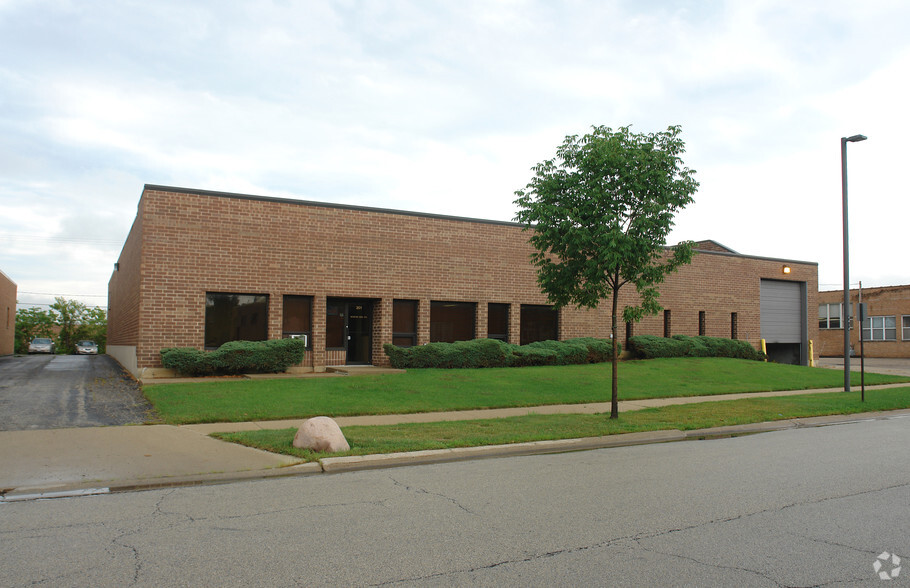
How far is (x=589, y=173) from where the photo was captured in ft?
42.0

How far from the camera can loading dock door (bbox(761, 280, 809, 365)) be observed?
106 ft

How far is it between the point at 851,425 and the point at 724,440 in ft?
13.0

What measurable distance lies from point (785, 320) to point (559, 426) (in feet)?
83.4

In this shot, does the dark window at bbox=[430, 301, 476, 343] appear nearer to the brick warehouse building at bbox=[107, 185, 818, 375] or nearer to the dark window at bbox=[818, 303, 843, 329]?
the brick warehouse building at bbox=[107, 185, 818, 375]

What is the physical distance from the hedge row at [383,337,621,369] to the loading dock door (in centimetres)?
1259

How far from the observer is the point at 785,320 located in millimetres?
32812

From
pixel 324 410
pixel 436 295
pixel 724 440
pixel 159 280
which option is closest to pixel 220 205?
pixel 159 280

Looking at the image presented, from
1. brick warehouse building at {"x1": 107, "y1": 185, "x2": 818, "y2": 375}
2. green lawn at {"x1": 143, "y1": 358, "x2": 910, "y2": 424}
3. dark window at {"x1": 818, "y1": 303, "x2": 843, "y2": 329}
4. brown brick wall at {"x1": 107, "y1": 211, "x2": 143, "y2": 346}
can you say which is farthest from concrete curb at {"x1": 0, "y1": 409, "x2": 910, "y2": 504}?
dark window at {"x1": 818, "y1": 303, "x2": 843, "y2": 329}

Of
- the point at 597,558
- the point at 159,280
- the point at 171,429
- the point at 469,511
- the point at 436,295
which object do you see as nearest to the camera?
the point at 597,558

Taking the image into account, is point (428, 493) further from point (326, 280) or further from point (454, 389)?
point (326, 280)

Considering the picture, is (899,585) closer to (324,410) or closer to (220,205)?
(324,410)

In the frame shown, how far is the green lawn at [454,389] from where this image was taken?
1288cm

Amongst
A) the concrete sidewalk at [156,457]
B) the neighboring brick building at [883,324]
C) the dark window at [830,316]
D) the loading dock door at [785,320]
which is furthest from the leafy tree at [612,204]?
the dark window at [830,316]

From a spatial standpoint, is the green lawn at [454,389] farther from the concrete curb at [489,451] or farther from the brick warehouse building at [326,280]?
the concrete curb at [489,451]
